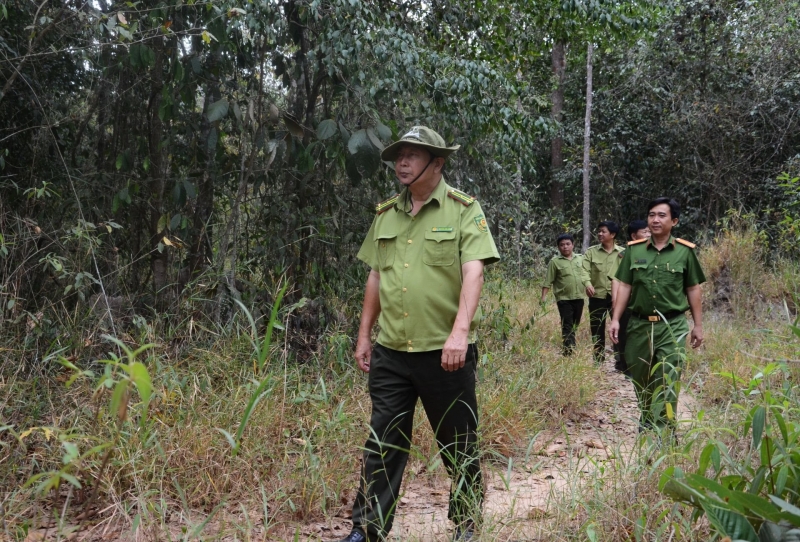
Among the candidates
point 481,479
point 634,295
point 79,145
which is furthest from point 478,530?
point 79,145

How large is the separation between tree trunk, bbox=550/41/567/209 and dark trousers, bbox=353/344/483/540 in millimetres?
14296

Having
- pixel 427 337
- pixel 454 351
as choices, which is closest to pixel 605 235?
pixel 427 337

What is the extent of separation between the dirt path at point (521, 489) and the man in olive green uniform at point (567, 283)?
2598mm

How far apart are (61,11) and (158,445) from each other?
115 inches

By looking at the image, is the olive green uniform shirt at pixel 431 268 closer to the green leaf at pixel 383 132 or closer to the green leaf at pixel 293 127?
A: the green leaf at pixel 383 132

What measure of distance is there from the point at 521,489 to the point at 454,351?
1.52 meters

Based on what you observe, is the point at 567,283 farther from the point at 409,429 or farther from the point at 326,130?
the point at 409,429

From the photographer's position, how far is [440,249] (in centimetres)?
338

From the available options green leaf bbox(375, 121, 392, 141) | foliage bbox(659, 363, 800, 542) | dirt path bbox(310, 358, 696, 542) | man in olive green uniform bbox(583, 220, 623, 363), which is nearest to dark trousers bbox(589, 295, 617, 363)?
man in olive green uniform bbox(583, 220, 623, 363)

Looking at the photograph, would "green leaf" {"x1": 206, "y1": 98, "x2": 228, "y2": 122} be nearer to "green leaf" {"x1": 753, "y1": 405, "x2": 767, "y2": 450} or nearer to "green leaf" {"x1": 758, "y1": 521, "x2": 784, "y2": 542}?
"green leaf" {"x1": 753, "y1": 405, "x2": 767, "y2": 450}

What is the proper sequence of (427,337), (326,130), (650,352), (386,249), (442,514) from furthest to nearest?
(650,352)
(326,130)
(442,514)
(386,249)
(427,337)

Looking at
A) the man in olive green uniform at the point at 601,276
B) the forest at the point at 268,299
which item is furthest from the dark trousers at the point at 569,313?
the forest at the point at 268,299

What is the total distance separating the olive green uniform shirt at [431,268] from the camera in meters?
3.33

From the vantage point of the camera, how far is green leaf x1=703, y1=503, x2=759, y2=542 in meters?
2.17
